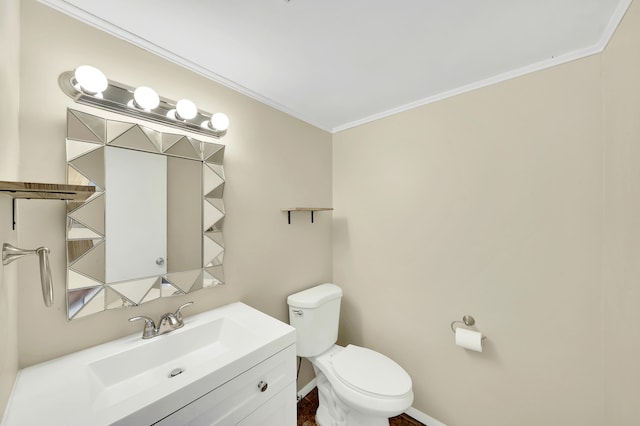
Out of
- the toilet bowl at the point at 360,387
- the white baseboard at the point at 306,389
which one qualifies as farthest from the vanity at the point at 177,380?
the white baseboard at the point at 306,389

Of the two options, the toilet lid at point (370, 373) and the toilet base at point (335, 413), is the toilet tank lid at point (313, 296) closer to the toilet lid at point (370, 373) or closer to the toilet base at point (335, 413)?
the toilet lid at point (370, 373)

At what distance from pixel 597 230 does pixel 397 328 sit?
49.7 inches

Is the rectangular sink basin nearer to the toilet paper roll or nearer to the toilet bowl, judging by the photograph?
the toilet bowl

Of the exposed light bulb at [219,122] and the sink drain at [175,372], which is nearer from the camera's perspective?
the sink drain at [175,372]

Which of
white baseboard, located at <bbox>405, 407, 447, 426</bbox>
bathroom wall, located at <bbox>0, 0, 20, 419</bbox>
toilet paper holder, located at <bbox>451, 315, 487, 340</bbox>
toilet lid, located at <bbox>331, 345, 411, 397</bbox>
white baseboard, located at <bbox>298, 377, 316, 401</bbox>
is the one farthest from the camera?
white baseboard, located at <bbox>298, 377, 316, 401</bbox>

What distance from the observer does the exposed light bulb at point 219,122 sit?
131 centimetres

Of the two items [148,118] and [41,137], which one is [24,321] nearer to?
[41,137]

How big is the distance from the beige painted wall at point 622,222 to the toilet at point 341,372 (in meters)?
0.87

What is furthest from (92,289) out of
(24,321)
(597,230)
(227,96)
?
(597,230)

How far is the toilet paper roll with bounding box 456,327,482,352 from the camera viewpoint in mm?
1385

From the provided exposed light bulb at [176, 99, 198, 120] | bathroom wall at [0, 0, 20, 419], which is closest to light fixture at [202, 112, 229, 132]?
exposed light bulb at [176, 99, 198, 120]

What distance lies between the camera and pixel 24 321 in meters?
0.86

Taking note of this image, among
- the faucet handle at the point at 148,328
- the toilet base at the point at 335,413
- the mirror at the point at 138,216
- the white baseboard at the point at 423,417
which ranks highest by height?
the mirror at the point at 138,216

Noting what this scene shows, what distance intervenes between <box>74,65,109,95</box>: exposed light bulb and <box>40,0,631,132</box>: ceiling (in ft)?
0.87
